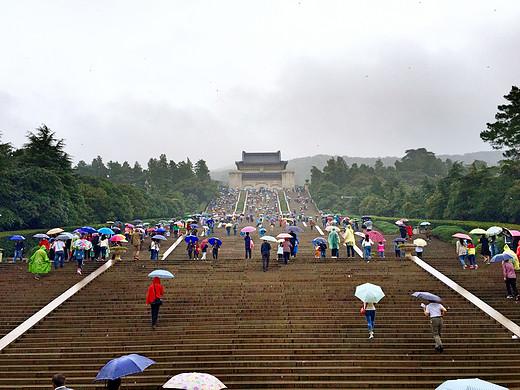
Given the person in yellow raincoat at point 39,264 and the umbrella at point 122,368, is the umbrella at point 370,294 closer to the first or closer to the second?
the umbrella at point 122,368

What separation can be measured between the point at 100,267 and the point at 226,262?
175 inches

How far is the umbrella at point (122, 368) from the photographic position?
→ 5.09 m

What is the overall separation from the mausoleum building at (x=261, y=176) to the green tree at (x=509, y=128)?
2408 inches

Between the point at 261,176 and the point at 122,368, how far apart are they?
84670mm

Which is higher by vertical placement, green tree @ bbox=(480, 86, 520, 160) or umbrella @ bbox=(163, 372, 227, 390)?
green tree @ bbox=(480, 86, 520, 160)

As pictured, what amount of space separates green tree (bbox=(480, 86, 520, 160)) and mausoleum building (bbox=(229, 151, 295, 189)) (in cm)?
6117

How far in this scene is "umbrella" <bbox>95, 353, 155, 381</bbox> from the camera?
5.09 meters

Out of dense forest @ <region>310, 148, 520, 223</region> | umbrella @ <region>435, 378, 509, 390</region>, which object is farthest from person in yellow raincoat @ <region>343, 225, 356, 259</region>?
dense forest @ <region>310, 148, 520, 223</region>

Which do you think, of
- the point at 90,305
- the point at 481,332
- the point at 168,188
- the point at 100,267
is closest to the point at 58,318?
the point at 90,305

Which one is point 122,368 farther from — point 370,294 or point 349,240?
point 349,240

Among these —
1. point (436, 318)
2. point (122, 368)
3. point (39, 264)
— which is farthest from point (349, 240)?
point (122, 368)

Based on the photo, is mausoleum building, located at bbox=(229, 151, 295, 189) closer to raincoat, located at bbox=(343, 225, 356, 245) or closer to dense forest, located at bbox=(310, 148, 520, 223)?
dense forest, located at bbox=(310, 148, 520, 223)

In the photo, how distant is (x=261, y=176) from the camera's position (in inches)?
3529

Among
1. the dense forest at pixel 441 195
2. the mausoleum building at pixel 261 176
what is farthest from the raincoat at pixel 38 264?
the mausoleum building at pixel 261 176
